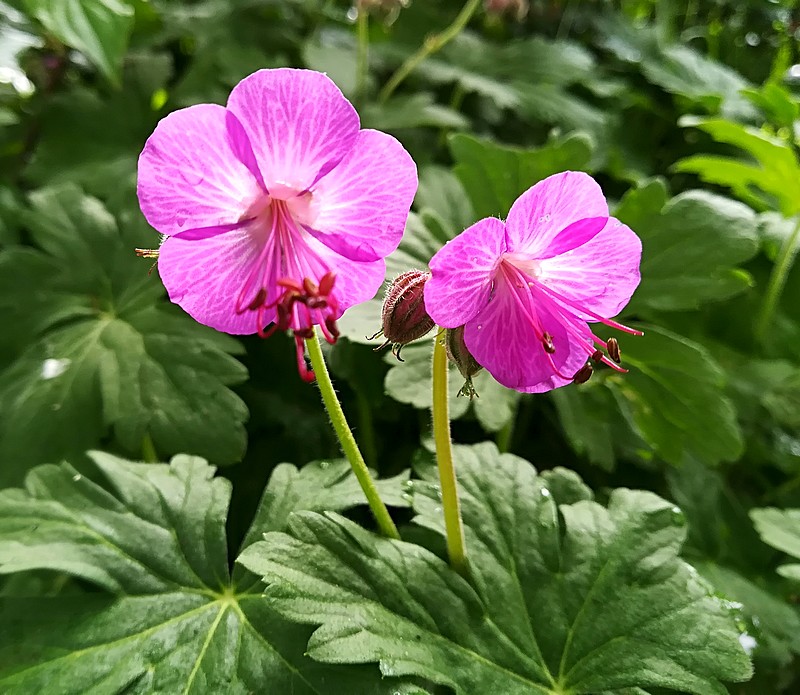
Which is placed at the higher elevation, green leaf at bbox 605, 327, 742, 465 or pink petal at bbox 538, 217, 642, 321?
pink petal at bbox 538, 217, 642, 321

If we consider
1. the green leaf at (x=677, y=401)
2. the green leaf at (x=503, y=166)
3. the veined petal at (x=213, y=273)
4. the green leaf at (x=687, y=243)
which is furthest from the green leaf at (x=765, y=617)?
the veined petal at (x=213, y=273)

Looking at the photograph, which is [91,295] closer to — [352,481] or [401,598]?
[352,481]

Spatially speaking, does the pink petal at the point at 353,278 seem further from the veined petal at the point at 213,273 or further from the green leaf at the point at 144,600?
the green leaf at the point at 144,600

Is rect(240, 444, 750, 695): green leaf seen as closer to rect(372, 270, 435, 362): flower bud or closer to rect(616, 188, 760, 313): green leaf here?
rect(372, 270, 435, 362): flower bud

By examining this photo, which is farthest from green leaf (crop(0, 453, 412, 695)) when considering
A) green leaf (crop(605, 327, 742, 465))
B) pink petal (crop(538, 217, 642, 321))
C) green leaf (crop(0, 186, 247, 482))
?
green leaf (crop(605, 327, 742, 465))

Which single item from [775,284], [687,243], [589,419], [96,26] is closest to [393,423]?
[589,419]

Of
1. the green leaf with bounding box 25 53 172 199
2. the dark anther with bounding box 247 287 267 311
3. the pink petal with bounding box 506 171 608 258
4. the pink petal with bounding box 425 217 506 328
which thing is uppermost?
the pink petal with bounding box 506 171 608 258

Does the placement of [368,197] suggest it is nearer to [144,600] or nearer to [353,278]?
[353,278]
